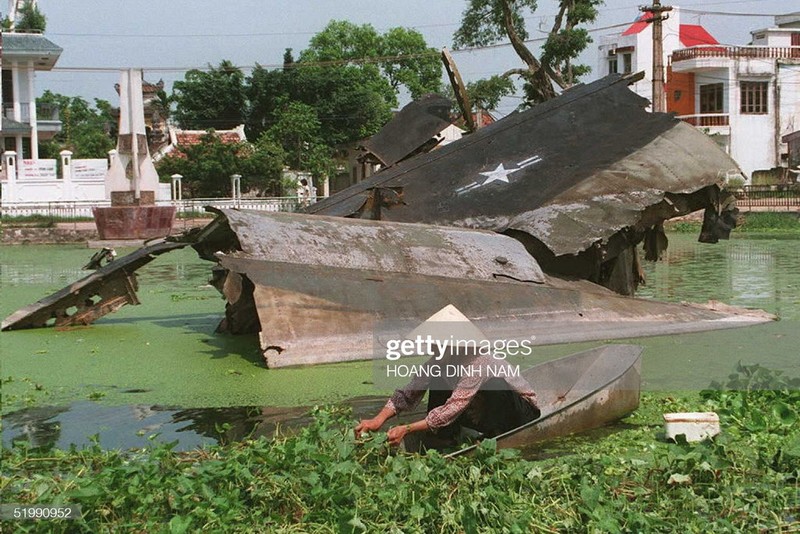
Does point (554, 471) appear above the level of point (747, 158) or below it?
below

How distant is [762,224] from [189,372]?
88.8 feet

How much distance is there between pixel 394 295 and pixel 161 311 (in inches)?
202

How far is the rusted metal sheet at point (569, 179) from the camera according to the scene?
1238 cm

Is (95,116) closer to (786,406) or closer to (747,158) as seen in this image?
(747,158)

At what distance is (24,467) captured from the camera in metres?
6.27

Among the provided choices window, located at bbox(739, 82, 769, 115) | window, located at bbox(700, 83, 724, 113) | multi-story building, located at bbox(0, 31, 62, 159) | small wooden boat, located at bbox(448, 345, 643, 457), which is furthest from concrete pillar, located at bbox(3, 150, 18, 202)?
small wooden boat, located at bbox(448, 345, 643, 457)

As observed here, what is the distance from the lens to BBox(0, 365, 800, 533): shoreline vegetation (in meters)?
5.02

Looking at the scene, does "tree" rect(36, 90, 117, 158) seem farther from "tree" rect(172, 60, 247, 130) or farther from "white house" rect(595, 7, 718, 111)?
"white house" rect(595, 7, 718, 111)

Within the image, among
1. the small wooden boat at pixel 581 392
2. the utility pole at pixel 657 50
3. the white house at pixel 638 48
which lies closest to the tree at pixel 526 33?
the utility pole at pixel 657 50

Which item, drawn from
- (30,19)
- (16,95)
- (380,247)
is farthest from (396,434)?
(30,19)

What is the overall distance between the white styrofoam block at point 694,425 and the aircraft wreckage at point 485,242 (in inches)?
168

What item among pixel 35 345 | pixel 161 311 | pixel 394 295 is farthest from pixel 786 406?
pixel 161 311

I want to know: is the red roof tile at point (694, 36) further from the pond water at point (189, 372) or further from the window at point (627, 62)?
the pond water at point (189, 372)

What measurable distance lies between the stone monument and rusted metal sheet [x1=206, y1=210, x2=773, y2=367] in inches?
692
